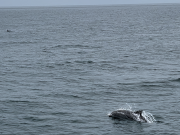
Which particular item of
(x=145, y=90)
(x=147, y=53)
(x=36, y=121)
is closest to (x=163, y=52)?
(x=147, y=53)

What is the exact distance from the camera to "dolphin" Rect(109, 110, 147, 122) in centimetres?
3481

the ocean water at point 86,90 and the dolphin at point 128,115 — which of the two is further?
the dolphin at point 128,115

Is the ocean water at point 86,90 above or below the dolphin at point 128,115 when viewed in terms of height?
above

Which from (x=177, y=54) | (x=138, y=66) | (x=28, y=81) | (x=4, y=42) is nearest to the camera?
(x=28, y=81)

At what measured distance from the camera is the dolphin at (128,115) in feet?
114

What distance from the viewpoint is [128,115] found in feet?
116

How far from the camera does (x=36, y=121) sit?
3488 centimetres

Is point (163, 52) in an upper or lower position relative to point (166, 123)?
upper

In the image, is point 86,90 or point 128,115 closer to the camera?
point 128,115

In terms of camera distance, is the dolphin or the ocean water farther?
the dolphin

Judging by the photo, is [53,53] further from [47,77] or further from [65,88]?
[65,88]

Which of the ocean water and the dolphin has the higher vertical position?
the ocean water

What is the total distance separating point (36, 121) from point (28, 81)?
1515 centimetres

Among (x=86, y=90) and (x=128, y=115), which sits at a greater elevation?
(x=86, y=90)
